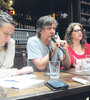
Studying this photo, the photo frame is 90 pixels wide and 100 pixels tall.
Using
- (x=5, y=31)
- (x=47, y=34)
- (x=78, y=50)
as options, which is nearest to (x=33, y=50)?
(x=47, y=34)

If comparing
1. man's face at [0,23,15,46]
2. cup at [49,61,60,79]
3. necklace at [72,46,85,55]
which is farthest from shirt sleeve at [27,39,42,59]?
necklace at [72,46,85,55]

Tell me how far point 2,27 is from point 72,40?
3.93ft

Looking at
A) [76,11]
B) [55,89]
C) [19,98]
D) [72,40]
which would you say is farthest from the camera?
[76,11]

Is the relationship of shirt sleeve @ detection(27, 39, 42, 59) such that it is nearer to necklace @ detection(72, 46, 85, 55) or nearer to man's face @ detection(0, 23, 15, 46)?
man's face @ detection(0, 23, 15, 46)

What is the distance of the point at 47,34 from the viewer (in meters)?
1.65

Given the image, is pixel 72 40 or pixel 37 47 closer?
pixel 37 47

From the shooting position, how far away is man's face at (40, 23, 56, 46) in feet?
5.35

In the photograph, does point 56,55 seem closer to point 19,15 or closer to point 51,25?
point 51,25

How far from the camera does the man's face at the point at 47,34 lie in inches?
64.2

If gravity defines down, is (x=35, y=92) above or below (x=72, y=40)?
below

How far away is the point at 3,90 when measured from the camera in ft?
2.43

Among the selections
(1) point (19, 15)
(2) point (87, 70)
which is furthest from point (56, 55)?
(1) point (19, 15)

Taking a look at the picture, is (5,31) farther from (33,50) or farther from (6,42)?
(33,50)

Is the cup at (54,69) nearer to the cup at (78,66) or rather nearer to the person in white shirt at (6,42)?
the person in white shirt at (6,42)
